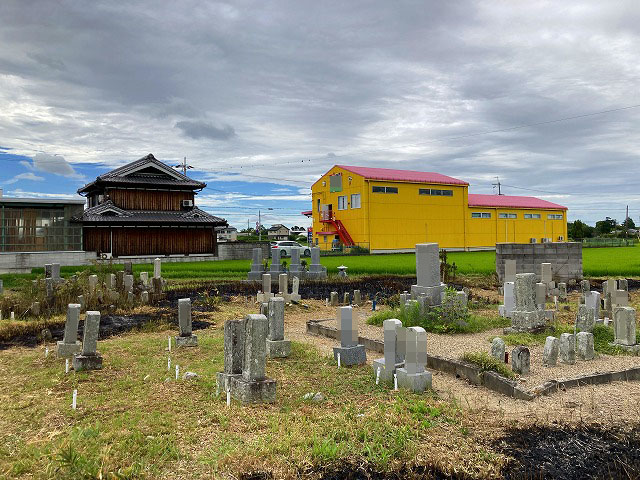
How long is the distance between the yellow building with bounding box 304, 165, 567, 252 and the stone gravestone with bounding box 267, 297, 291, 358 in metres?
33.8

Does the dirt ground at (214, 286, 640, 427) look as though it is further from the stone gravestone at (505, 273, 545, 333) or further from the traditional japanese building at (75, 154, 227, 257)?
the traditional japanese building at (75, 154, 227, 257)

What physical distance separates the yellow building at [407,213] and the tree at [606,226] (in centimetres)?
4575

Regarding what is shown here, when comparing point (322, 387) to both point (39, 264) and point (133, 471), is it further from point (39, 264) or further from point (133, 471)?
point (39, 264)

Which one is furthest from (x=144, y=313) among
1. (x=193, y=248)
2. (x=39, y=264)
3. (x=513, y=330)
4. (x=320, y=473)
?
(x=193, y=248)

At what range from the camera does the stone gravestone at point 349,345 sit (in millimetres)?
8414

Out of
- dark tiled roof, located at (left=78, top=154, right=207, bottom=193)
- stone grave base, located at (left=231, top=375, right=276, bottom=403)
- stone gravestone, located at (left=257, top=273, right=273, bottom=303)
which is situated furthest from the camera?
dark tiled roof, located at (left=78, top=154, right=207, bottom=193)

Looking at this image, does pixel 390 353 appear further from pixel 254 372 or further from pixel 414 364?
pixel 254 372

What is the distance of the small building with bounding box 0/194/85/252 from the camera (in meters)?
29.1

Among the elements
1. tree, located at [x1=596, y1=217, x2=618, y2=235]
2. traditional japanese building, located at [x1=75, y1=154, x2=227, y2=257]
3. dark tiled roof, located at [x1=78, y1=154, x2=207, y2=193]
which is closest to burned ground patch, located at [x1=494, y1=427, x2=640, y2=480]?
traditional japanese building, located at [x1=75, y1=154, x2=227, y2=257]

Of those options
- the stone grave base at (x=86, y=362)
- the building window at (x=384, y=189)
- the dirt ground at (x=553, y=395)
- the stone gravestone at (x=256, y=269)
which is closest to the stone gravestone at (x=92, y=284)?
→ the stone gravestone at (x=256, y=269)

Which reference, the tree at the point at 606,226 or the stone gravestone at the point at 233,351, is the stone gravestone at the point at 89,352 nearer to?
the stone gravestone at the point at 233,351

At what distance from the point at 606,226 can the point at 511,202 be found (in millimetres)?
51543

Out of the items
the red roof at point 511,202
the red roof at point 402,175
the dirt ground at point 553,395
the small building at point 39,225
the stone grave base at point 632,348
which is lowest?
the dirt ground at point 553,395

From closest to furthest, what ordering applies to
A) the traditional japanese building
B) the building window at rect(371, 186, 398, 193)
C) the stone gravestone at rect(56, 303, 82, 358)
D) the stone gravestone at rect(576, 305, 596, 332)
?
the stone gravestone at rect(56, 303, 82, 358) < the stone gravestone at rect(576, 305, 596, 332) < the traditional japanese building < the building window at rect(371, 186, 398, 193)
